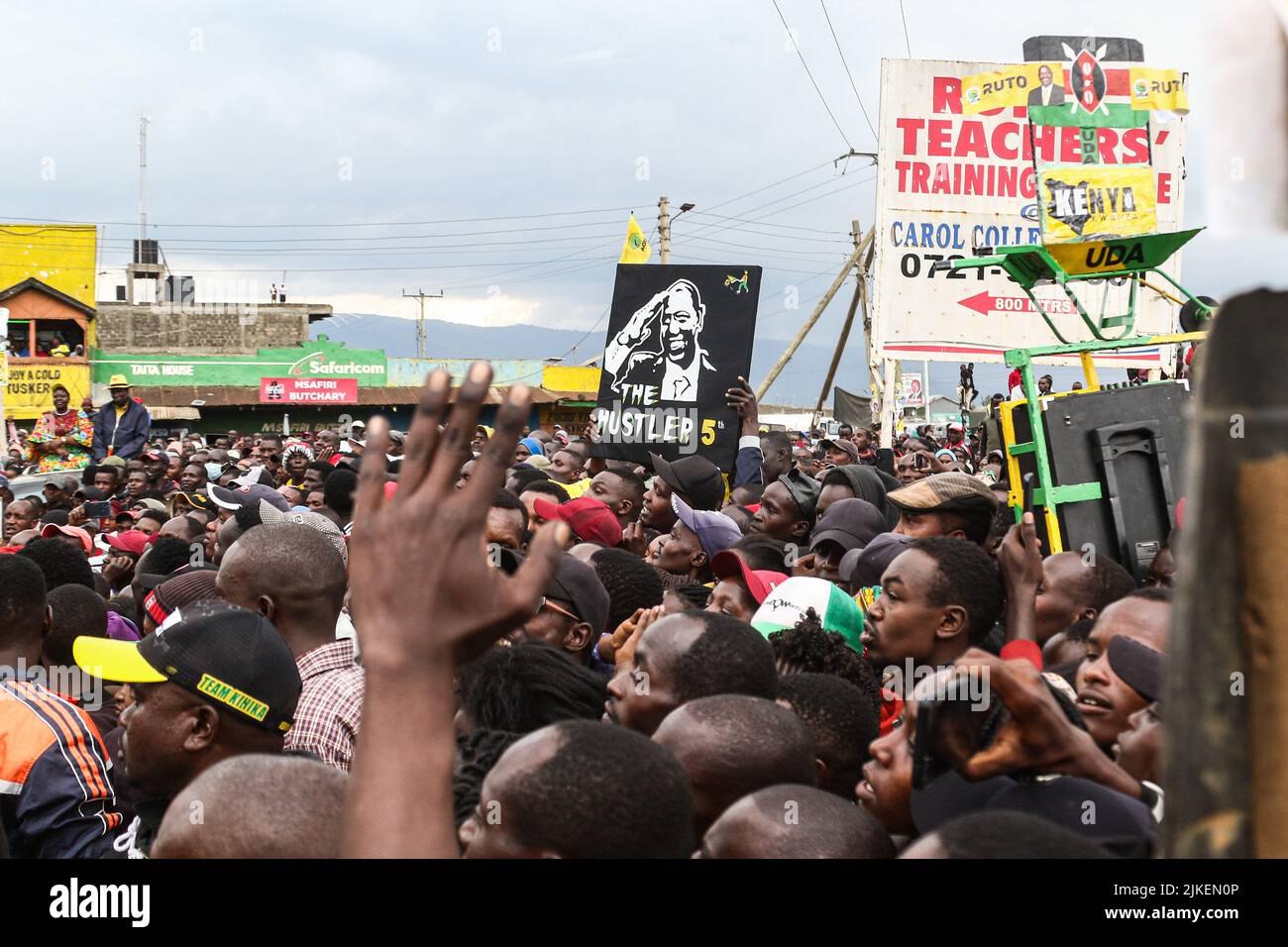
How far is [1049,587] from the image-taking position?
15.3 feet

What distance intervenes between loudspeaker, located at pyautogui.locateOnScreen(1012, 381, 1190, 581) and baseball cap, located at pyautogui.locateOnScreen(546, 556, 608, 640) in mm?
1927

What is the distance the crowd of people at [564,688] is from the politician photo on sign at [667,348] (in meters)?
1.35

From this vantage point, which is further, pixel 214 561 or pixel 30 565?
→ pixel 214 561

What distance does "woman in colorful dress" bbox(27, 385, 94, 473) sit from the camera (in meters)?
14.6

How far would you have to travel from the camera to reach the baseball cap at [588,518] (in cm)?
648

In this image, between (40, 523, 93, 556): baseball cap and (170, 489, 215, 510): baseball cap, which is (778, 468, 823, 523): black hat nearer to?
(40, 523, 93, 556): baseball cap

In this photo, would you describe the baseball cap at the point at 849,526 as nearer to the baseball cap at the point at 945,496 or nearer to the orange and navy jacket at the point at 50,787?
the baseball cap at the point at 945,496

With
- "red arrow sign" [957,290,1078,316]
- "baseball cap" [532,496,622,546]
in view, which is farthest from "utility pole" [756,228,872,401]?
"baseball cap" [532,496,622,546]

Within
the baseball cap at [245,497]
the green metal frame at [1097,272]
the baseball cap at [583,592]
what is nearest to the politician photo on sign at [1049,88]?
the green metal frame at [1097,272]

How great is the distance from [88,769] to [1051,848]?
8.43 feet
